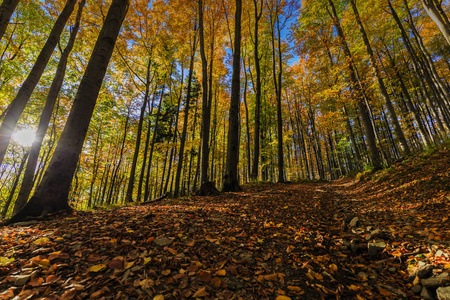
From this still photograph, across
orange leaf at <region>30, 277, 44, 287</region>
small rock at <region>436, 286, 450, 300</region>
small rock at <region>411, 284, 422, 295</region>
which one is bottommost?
small rock at <region>411, 284, 422, 295</region>

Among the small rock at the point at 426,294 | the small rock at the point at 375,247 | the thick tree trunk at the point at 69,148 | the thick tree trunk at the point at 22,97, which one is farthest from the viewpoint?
the thick tree trunk at the point at 22,97

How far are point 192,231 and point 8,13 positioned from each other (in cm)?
588

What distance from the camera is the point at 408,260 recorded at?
2.28m

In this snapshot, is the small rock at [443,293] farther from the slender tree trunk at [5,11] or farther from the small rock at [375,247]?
the slender tree trunk at [5,11]

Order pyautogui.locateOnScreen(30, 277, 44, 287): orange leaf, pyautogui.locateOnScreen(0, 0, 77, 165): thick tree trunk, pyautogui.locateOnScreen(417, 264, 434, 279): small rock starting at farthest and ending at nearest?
pyautogui.locateOnScreen(0, 0, 77, 165): thick tree trunk
pyautogui.locateOnScreen(417, 264, 434, 279): small rock
pyautogui.locateOnScreen(30, 277, 44, 287): orange leaf

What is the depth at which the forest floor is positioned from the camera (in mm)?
1581

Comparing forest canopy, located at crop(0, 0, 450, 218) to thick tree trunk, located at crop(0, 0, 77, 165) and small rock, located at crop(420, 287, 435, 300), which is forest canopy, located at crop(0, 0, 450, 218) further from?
small rock, located at crop(420, 287, 435, 300)

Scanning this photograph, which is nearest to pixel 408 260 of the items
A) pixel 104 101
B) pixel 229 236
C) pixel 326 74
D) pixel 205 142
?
pixel 229 236

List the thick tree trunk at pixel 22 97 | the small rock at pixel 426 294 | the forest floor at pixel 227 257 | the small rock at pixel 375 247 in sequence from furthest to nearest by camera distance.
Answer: the thick tree trunk at pixel 22 97, the small rock at pixel 375 247, the small rock at pixel 426 294, the forest floor at pixel 227 257

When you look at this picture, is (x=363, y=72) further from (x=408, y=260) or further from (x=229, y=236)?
(x=229, y=236)

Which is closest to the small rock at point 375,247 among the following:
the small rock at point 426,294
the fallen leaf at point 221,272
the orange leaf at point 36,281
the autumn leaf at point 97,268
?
the small rock at point 426,294

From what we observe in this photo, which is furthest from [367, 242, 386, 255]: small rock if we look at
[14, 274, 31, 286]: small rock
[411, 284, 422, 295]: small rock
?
[14, 274, 31, 286]: small rock

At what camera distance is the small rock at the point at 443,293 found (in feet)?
5.27

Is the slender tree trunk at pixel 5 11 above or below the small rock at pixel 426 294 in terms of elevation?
above
